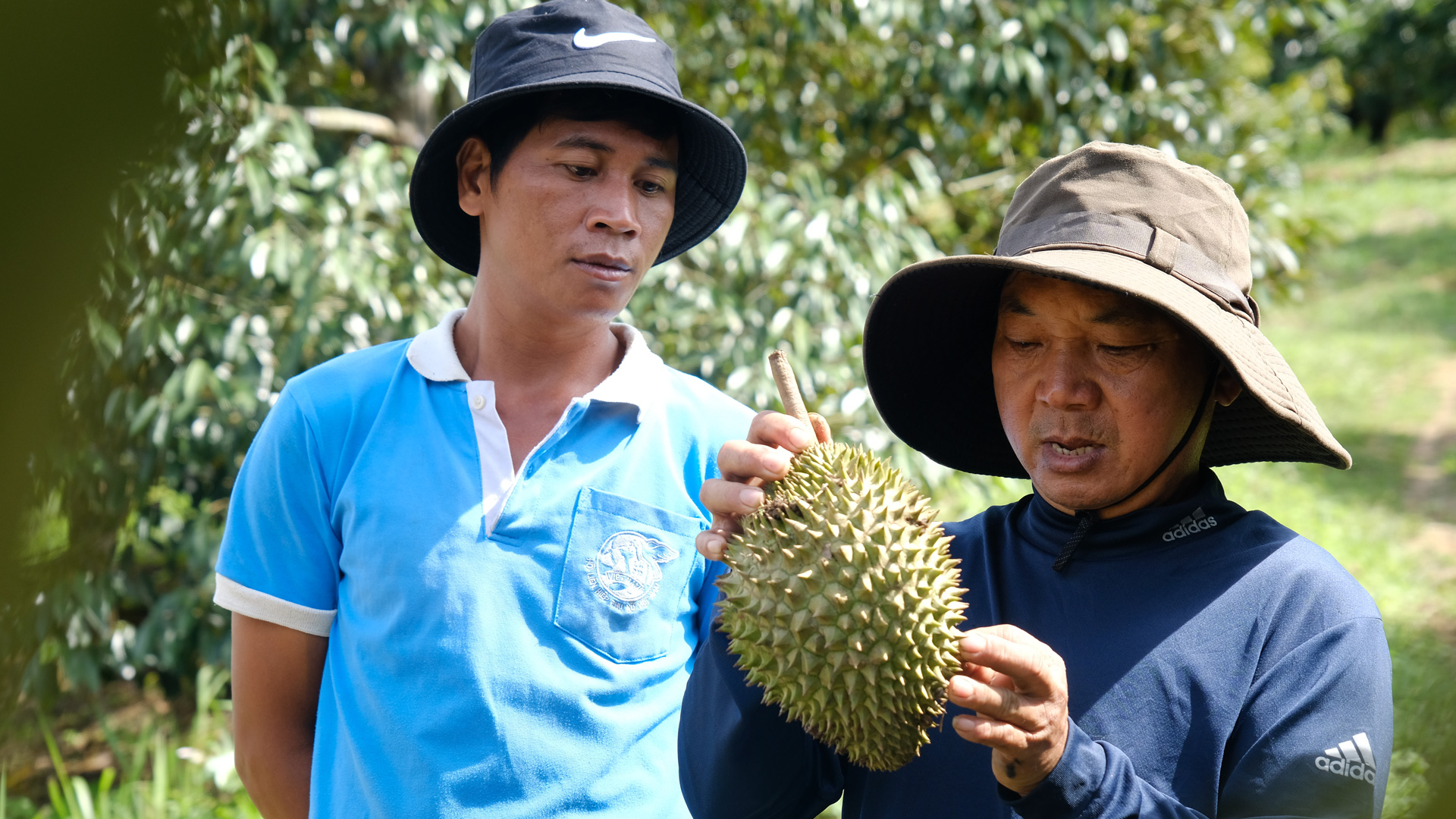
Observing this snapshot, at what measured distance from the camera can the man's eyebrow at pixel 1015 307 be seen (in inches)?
66.7

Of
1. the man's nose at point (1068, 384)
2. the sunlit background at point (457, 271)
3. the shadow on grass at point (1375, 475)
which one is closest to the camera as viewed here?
the man's nose at point (1068, 384)

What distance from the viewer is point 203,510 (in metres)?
4.32

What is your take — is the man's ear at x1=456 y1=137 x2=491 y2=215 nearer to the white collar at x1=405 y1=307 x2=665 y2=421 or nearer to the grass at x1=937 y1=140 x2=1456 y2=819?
the white collar at x1=405 y1=307 x2=665 y2=421

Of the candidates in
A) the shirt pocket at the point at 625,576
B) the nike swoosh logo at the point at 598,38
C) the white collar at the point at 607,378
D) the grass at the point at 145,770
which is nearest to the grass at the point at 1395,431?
the shirt pocket at the point at 625,576

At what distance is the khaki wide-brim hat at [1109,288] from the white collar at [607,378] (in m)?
0.44

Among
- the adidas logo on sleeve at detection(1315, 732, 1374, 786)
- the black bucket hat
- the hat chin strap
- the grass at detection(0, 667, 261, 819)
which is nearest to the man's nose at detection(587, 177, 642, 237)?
the black bucket hat

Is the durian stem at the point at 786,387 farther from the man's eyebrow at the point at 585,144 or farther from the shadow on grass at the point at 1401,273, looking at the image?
the shadow on grass at the point at 1401,273

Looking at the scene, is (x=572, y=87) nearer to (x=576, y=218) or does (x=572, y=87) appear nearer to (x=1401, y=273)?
(x=576, y=218)

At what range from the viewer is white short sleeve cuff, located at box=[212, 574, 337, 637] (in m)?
1.99

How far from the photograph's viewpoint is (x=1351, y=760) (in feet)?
4.52

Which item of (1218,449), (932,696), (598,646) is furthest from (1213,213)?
(598,646)

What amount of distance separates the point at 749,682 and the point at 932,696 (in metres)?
0.27

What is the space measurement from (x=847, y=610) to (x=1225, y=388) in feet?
2.31

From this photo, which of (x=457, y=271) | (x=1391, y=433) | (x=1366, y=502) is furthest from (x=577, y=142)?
(x=1391, y=433)
